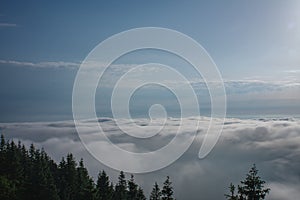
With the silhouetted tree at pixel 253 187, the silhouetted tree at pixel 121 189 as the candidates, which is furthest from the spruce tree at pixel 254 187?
the silhouetted tree at pixel 121 189

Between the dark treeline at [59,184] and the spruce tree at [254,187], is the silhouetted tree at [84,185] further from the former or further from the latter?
the spruce tree at [254,187]

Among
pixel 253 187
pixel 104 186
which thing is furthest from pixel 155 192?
pixel 253 187

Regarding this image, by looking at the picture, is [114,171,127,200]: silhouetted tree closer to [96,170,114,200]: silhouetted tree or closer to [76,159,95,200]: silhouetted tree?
[96,170,114,200]: silhouetted tree

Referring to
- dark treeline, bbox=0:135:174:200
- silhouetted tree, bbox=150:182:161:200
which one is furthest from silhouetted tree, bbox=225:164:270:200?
silhouetted tree, bbox=150:182:161:200

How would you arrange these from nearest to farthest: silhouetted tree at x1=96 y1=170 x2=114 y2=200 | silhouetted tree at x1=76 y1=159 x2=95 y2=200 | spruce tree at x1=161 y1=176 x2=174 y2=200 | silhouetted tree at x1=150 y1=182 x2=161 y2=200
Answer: spruce tree at x1=161 y1=176 x2=174 y2=200
silhouetted tree at x1=76 y1=159 x2=95 y2=200
silhouetted tree at x1=150 y1=182 x2=161 y2=200
silhouetted tree at x1=96 y1=170 x2=114 y2=200

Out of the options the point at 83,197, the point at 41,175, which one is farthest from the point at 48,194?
the point at 83,197

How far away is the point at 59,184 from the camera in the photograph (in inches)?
3066

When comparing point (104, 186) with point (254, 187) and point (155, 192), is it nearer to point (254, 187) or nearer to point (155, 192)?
point (155, 192)

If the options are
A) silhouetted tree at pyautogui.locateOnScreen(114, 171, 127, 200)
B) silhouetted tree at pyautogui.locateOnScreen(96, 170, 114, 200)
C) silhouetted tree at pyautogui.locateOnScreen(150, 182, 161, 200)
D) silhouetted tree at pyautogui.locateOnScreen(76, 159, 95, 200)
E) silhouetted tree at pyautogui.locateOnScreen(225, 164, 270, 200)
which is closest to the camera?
silhouetted tree at pyautogui.locateOnScreen(225, 164, 270, 200)

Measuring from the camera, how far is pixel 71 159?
3100 inches

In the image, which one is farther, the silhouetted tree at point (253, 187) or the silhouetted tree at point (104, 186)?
the silhouetted tree at point (104, 186)

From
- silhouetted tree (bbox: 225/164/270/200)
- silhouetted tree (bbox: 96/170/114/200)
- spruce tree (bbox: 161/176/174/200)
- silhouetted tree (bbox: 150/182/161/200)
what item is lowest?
silhouetted tree (bbox: 225/164/270/200)

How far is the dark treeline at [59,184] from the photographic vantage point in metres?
54.0

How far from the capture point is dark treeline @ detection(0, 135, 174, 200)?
54.0m
